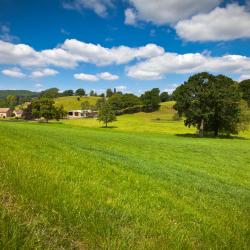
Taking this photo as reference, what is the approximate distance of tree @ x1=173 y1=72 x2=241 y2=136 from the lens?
61938 mm

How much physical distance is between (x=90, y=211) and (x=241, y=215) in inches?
200

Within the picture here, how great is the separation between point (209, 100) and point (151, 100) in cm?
10751

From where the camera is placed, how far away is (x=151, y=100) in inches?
6663

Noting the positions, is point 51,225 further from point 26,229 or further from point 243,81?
point 243,81

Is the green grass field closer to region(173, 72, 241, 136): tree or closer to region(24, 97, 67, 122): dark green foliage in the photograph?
region(173, 72, 241, 136): tree

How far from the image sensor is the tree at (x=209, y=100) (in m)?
61.9

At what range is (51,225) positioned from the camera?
16.2 ft

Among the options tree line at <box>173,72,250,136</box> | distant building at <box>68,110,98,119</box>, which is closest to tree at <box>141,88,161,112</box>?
distant building at <box>68,110,98,119</box>

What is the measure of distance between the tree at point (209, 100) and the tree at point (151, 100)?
103 m

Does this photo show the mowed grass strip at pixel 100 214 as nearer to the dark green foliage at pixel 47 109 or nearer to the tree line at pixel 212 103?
the tree line at pixel 212 103

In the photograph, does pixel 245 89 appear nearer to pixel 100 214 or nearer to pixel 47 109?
pixel 47 109

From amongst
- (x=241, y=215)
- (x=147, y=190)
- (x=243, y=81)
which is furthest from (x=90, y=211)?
(x=243, y=81)

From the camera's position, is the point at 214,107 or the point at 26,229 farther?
the point at 214,107

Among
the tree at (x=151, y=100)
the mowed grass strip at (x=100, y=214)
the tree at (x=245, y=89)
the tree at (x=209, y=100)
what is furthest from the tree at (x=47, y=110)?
the mowed grass strip at (x=100, y=214)
